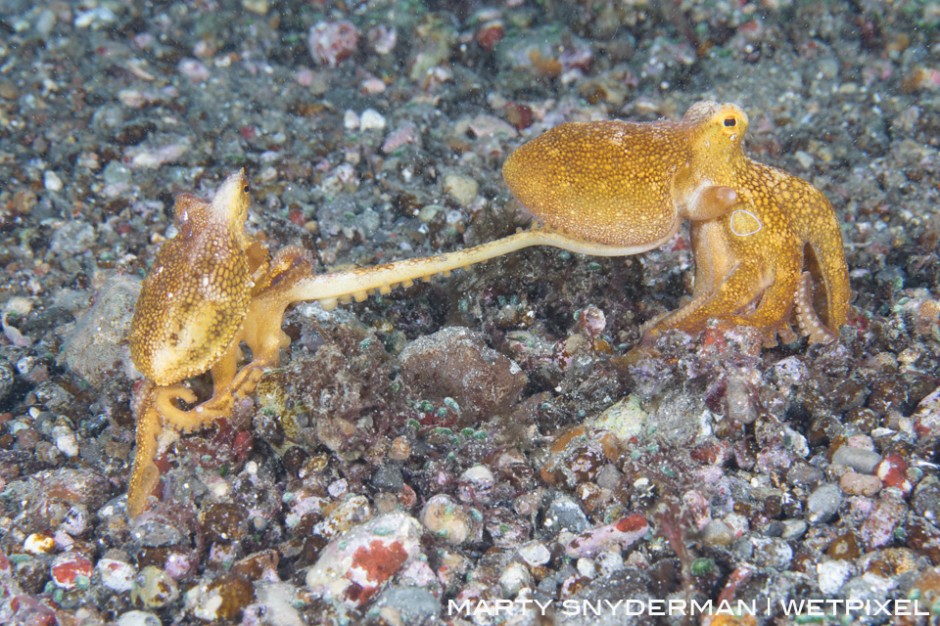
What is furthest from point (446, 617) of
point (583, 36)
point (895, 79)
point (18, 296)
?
point (895, 79)

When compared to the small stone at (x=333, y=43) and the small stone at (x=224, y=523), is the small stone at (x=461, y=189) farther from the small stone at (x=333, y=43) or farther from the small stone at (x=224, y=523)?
the small stone at (x=224, y=523)

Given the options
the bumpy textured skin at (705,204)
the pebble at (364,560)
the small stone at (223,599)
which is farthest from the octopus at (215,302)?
the pebble at (364,560)

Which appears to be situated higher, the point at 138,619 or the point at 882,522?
the point at 882,522

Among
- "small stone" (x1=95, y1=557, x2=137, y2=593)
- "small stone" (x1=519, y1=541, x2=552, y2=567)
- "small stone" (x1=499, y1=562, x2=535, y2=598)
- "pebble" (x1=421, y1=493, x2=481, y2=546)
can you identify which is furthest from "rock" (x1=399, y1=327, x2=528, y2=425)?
"small stone" (x1=95, y1=557, x2=137, y2=593)

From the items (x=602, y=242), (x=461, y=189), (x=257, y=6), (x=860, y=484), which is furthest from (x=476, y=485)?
(x=257, y=6)

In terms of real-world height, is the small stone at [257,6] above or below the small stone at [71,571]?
above

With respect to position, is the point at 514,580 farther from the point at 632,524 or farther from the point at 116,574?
the point at 116,574

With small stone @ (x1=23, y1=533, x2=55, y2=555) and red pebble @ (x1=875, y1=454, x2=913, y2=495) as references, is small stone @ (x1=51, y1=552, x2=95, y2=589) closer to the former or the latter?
small stone @ (x1=23, y1=533, x2=55, y2=555)
